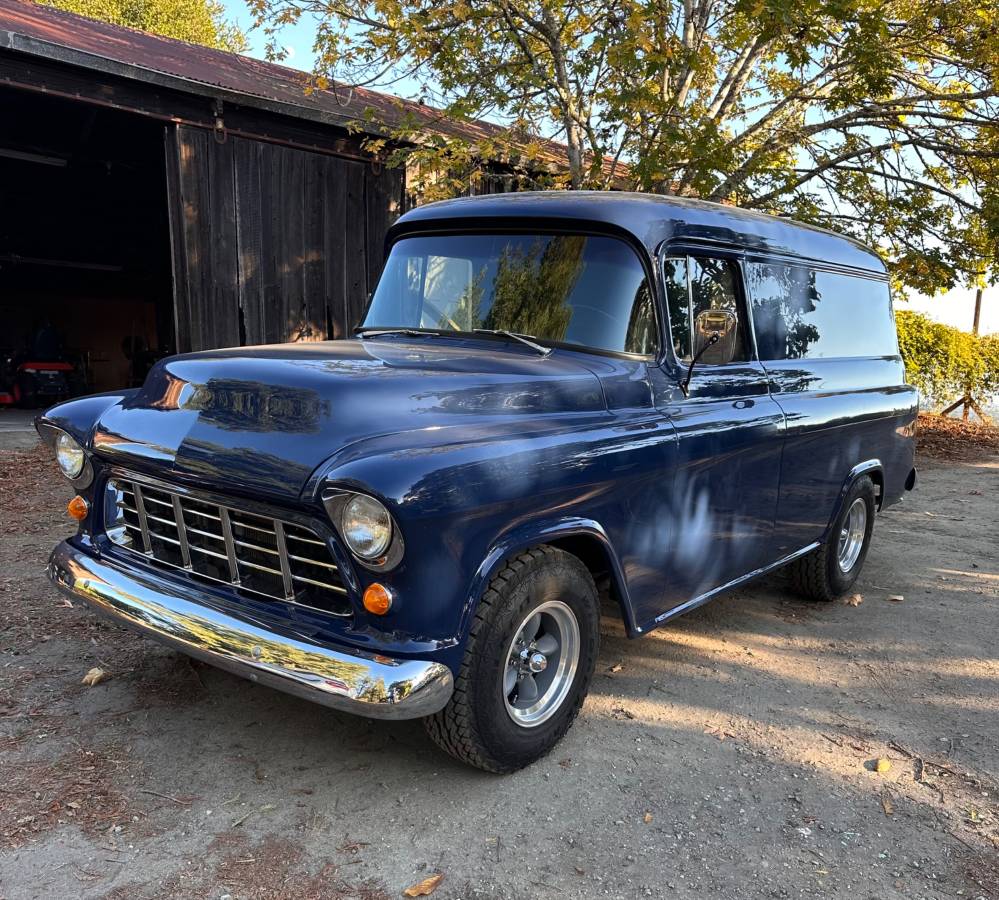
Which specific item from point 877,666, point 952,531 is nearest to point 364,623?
point 877,666

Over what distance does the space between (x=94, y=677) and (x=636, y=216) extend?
3049 mm

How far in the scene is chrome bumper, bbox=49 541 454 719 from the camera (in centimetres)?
227

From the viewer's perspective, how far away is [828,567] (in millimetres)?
4797

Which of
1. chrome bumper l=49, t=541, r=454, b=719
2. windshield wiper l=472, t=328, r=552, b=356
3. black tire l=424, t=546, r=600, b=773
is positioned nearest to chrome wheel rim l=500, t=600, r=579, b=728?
black tire l=424, t=546, r=600, b=773

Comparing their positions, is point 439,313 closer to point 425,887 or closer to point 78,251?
point 425,887

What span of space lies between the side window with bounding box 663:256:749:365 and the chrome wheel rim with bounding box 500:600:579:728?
1.28 metres

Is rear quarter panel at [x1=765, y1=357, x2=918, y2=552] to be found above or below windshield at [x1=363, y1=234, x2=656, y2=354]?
below

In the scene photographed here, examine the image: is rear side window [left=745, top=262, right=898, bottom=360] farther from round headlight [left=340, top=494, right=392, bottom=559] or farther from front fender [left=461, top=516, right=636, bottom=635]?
round headlight [left=340, top=494, right=392, bottom=559]

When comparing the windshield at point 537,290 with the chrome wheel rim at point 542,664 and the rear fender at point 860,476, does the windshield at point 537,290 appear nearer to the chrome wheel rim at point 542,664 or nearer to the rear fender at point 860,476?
the chrome wheel rim at point 542,664

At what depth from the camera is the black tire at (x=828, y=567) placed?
4.73 m

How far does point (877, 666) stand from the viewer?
4012 mm

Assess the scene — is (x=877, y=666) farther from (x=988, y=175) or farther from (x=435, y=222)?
(x=988, y=175)

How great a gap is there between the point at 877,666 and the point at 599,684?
1.49m

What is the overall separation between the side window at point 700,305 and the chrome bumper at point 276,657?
1.77 m
